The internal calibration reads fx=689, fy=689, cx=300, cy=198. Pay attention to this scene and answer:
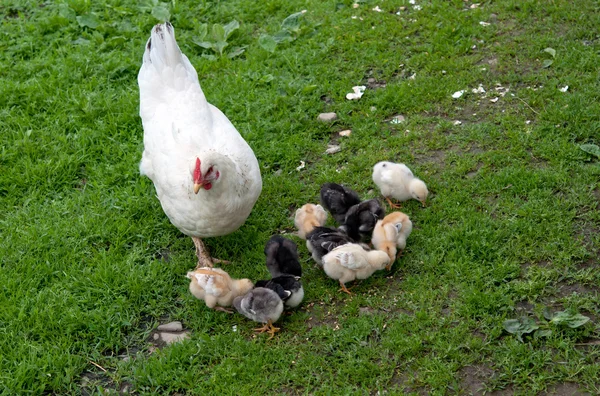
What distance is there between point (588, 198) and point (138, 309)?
3.74m

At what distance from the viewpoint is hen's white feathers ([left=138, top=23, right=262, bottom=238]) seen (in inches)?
201

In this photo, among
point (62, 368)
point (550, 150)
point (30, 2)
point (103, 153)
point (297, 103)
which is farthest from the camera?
point (30, 2)

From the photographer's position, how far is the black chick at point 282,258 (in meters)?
5.19

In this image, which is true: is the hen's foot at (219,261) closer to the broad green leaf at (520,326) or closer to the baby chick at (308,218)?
the baby chick at (308,218)

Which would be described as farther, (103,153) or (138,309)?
(103,153)

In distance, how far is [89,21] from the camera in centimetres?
867

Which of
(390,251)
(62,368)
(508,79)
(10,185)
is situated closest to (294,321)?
(390,251)

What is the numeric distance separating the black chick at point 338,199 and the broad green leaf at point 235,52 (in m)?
3.09

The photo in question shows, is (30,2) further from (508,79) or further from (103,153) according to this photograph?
(508,79)

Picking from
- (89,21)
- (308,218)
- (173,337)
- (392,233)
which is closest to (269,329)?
(173,337)

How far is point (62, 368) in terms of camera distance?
4.80 metres

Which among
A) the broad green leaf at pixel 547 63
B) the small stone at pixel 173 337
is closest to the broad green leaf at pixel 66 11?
the small stone at pixel 173 337

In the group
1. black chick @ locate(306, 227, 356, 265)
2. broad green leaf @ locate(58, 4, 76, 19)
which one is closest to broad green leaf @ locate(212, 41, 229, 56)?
broad green leaf @ locate(58, 4, 76, 19)

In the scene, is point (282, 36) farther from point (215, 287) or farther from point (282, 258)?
point (215, 287)
